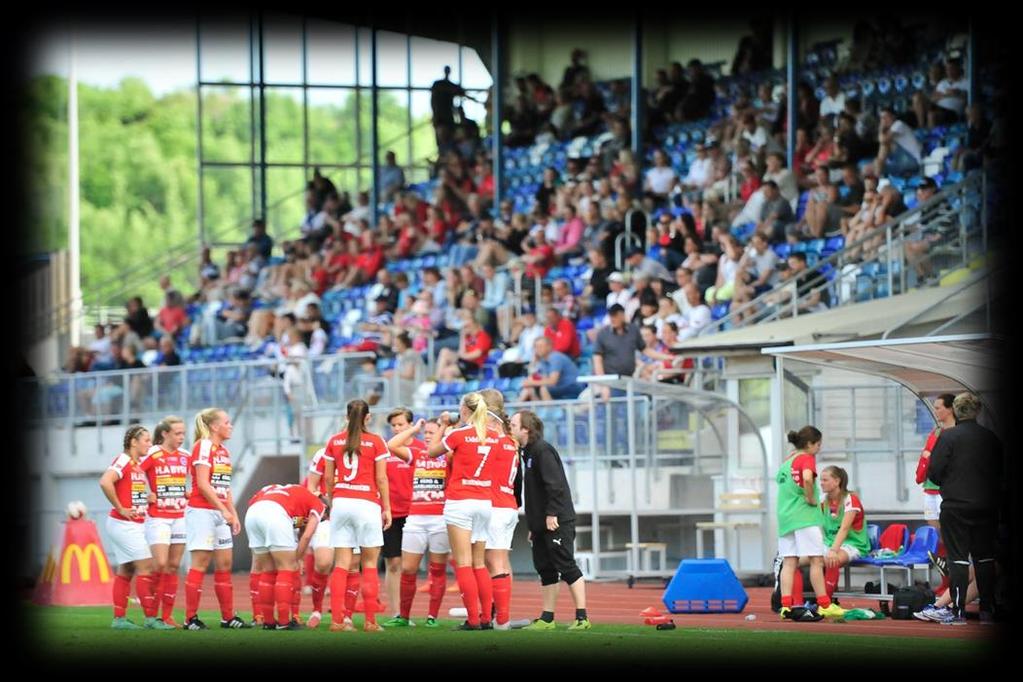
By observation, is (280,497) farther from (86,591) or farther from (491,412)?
(86,591)

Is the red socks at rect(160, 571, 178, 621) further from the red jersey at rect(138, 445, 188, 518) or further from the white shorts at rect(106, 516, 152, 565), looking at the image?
the red jersey at rect(138, 445, 188, 518)

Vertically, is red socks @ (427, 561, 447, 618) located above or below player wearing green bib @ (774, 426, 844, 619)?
below

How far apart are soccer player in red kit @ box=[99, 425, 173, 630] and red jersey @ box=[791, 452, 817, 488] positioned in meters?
5.20

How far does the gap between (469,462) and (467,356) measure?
419 inches

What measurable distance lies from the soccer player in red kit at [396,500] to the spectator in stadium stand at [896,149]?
9651 mm

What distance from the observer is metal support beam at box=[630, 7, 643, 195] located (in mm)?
27312

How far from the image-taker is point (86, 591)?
1975 centimetres

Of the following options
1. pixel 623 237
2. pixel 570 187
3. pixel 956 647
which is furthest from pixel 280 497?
pixel 570 187

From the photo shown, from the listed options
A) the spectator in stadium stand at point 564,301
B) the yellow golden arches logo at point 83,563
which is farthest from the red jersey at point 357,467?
the spectator in stadium stand at point 564,301

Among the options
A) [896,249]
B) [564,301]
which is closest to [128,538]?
[896,249]

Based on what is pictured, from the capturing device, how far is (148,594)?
15422 millimetres

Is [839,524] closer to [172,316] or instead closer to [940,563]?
[940,563]

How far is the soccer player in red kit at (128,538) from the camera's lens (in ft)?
50.4

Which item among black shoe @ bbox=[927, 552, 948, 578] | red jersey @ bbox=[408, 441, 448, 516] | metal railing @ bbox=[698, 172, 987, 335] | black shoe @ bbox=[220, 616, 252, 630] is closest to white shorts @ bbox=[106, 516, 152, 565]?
black shoe @ bbox=[220, 616, 252, 630]
